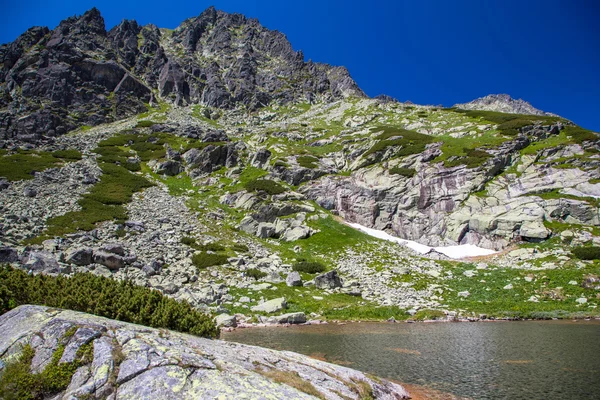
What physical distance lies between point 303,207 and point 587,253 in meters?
37.8

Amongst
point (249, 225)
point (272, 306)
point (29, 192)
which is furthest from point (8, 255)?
point (249, 225)

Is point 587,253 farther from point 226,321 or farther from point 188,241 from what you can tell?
point 188,241

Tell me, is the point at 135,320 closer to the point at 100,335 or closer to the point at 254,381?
the point at 100,335

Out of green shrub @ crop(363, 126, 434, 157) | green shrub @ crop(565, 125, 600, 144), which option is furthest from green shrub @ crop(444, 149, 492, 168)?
green shrub @ crop(565, 125, 600, 144)

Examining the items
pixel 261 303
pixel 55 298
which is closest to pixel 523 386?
pixel 55 298

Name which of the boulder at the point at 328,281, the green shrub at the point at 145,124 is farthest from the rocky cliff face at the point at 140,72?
the boulder at the point at 328,281

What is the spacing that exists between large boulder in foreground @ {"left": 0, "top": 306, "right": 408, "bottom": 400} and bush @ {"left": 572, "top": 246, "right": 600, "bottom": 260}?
39999mm

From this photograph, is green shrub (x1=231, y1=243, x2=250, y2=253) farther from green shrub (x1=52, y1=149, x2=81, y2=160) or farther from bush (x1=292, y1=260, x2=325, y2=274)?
green shrub (x1=52, y1=149, x2=81, y2=160)

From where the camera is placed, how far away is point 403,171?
60.2 metres

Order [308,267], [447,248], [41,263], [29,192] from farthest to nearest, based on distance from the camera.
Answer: [447,248], [29,192], [308,267], [41,263]

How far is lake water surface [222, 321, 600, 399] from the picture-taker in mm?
12531

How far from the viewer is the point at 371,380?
1177 cm

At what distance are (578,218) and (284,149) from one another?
191ft

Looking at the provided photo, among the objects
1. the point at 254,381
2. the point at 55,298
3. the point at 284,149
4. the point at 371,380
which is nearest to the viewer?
the point at 254,381
